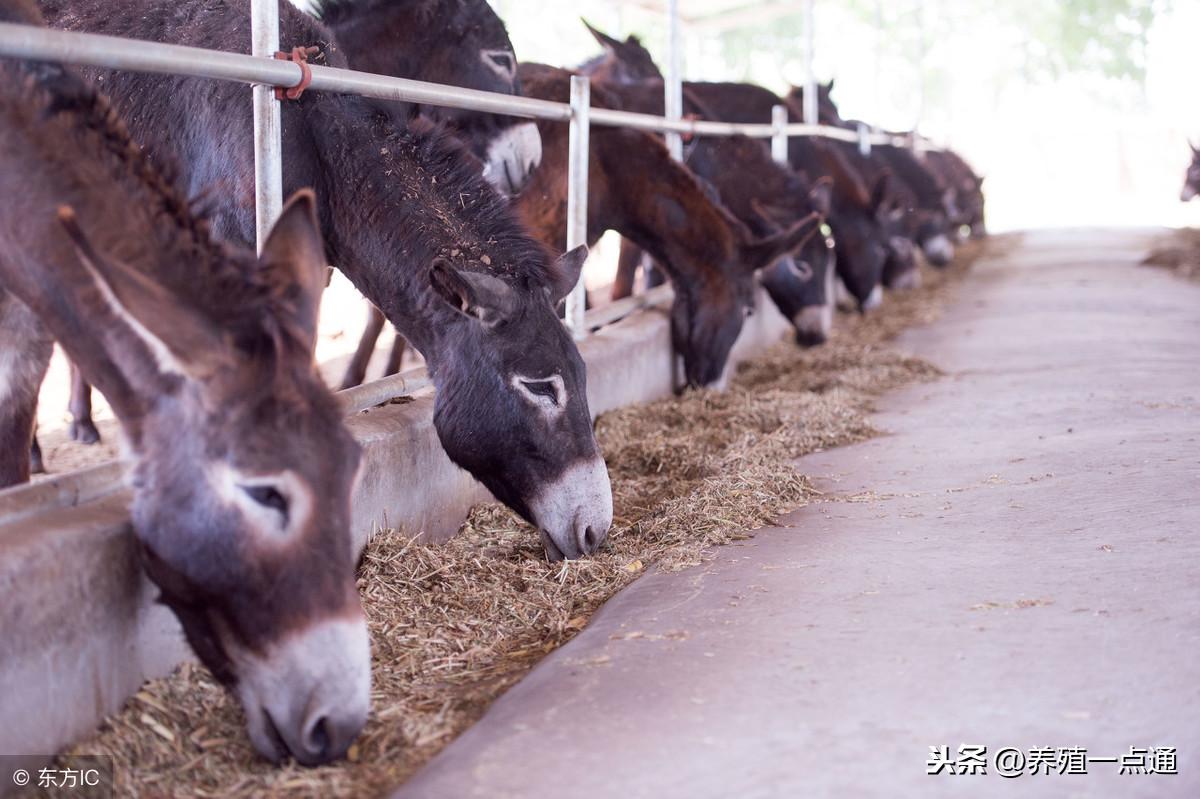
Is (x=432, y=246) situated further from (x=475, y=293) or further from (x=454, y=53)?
(x=454, y=53)

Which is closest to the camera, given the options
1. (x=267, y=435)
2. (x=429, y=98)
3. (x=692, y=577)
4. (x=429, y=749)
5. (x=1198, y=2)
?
(x=267, y=435)

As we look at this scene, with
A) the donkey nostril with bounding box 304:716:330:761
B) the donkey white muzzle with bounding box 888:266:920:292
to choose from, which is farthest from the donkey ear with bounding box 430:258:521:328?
the donkey white muzzle with bounding box 888:266:920:292

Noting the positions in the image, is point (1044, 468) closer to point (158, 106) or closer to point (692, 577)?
point (692, 577)

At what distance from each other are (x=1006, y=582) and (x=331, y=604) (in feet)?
6.10

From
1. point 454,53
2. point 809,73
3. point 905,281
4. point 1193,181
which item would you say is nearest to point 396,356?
point 454,53

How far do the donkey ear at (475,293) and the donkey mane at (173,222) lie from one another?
3.09 ft

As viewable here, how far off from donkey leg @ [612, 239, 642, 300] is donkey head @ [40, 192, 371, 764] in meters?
6.66

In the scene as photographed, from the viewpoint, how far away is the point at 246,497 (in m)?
2.22

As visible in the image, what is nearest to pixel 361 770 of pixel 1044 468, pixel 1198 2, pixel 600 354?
pixel 1044 468

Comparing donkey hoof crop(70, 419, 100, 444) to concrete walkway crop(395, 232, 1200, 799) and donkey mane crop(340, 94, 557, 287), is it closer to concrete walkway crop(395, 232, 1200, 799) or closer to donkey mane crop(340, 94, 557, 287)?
donkey mane crop(340, 94, 557, 287)

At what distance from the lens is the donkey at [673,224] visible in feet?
22.0

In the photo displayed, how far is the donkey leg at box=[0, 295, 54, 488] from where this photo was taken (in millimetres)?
3576

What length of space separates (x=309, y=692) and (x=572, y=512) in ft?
5.04

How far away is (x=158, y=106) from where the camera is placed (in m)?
4.07
